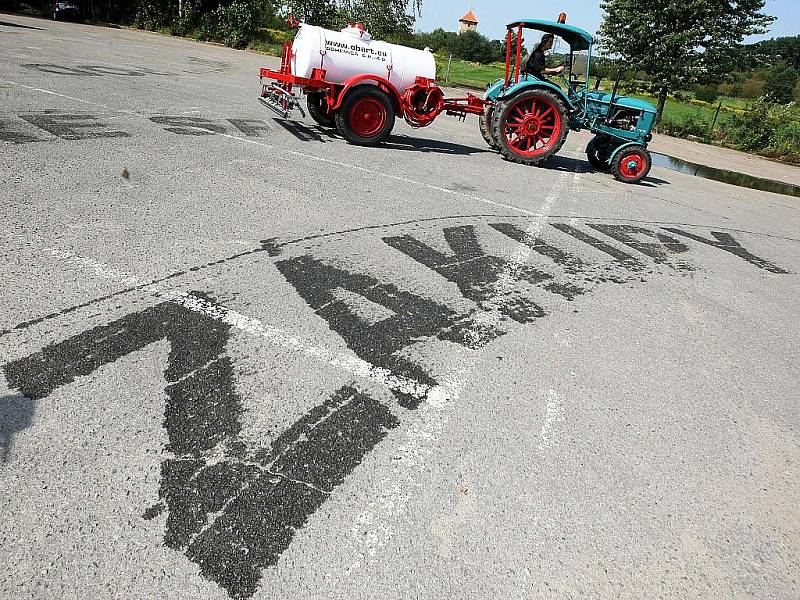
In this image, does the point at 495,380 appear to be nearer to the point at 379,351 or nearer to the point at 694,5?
the point at 379,351

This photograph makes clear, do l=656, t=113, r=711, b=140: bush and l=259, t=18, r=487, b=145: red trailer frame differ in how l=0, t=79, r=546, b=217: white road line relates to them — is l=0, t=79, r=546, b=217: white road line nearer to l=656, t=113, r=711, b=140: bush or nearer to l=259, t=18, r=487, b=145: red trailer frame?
l=259, t=18, r=487, b=145: red trailer frame

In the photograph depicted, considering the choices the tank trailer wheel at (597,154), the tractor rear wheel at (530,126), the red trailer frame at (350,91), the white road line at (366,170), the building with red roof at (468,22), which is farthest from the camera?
the building with red roof at (468,22)

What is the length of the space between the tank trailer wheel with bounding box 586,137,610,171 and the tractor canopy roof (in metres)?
2.01

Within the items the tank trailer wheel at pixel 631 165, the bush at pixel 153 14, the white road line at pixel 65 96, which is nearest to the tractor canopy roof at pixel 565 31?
the tank trailer wheel at pixel 631 165

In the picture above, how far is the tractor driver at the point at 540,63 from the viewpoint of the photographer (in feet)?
34.8

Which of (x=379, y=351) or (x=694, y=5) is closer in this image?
(x=379, y=351)

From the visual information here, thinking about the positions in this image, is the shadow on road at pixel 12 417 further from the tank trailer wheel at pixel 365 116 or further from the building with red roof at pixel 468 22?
the building with red roof at pixel 468 22

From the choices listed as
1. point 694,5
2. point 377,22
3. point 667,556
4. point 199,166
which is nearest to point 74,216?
point 199,166

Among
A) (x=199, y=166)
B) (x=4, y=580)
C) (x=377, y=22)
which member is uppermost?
(x=377, y=22)

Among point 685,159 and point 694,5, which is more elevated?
point 694,5

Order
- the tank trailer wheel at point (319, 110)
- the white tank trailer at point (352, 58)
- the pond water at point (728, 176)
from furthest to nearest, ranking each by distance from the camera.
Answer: the pond water at point (728, 176) → the tank trailer wheel at point (319, 110) → the white tank trailer at point (352, 58)

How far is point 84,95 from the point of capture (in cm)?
1057

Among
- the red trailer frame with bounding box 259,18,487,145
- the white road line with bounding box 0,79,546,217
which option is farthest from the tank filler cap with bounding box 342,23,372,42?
the white road line with bounding box 0,79,546,217

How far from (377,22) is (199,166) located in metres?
32.2
